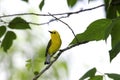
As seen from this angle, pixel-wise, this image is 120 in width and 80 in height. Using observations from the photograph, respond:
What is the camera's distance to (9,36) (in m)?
1.61

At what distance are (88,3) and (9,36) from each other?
1.21ft

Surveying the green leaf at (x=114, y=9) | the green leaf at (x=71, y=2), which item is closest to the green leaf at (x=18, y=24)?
the green leaf at (x=71, y=2)

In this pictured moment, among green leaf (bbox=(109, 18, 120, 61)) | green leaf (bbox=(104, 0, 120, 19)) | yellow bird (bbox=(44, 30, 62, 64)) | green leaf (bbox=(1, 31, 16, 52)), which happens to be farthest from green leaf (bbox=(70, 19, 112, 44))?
yellow bird (bbox=(44, 30, 62, 64))

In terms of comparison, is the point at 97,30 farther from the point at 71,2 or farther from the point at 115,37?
the point at 71,2

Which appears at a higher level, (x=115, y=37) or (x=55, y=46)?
(x=115, y=37)

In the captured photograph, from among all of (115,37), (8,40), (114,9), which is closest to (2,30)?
(8,40)

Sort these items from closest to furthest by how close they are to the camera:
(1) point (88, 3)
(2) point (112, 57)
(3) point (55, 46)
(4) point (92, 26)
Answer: (2) point (112, 57)
(4) point (92, 26)
(1) point (88, 3)
(3) point (55, 46)

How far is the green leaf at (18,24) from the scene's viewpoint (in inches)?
61.2

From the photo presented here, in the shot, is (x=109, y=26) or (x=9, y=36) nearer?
(x=109, y=26)

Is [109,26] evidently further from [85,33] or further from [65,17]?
[65,17]

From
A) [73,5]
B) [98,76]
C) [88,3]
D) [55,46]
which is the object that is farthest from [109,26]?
[55,46]

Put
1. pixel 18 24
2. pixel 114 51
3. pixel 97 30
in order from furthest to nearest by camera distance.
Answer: pixel 18 24 → pixel 97 30 → pixel 114 51

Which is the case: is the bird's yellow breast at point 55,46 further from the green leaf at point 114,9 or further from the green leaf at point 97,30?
the green leaf at point 97,30

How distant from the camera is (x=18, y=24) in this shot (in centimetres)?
156
